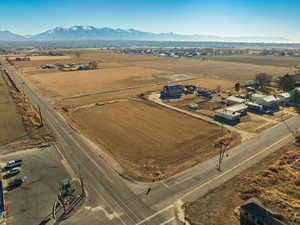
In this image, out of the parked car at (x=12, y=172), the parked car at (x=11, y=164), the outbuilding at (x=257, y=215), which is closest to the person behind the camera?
the outbuilding at (x=257, y=215)

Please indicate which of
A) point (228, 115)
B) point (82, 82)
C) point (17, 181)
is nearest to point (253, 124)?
point (228, 115)

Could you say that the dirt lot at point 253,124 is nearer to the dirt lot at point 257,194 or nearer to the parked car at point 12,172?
the dirt lot at point 257,194

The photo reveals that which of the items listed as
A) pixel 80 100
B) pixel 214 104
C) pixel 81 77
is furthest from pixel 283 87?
pixel 81 77

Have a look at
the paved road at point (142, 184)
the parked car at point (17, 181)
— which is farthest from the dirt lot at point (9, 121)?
the parked car at point (17, 181)

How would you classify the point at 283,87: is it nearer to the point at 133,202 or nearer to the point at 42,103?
the point at 133,202

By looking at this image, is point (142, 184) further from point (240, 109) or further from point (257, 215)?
point (240, 109)

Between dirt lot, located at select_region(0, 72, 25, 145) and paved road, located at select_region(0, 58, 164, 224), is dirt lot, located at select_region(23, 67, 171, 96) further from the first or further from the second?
paved road, located at select_region(0, 58, 164, 224)

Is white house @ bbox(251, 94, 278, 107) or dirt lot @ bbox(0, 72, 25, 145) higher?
white house @ bbox(251, 94, 278, 107)

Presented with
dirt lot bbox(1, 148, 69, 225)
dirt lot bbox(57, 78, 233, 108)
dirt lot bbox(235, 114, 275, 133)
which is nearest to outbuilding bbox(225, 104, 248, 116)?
dirt lot bbox(235, 114, 275, 133)
